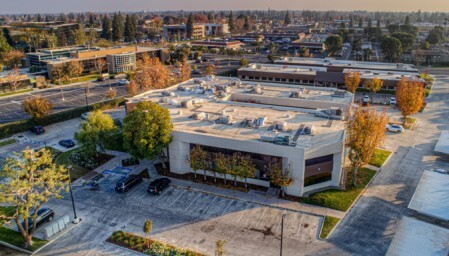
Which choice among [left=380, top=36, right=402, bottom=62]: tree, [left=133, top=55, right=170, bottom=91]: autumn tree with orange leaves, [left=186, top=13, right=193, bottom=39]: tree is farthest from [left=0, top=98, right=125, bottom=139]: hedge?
[left=186, top=13, right=193, bottom=39]: tree

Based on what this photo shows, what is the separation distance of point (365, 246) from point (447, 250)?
5.71 metres

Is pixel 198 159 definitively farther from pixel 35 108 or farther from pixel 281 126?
pixel 35 108

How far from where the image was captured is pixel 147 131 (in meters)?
36.8

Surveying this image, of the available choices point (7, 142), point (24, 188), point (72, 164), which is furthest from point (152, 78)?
point (24, 188)

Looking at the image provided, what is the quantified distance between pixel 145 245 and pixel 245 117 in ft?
69.3

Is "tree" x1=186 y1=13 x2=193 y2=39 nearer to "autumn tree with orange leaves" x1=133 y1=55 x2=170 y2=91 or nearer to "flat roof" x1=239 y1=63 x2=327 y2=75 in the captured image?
"flat roof" x1=239 y1=63 x2=327 y2=75

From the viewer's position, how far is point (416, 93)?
53.3 meters

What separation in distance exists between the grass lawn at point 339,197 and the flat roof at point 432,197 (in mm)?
5334

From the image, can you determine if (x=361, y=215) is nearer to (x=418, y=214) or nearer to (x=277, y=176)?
(x=418, y=214)

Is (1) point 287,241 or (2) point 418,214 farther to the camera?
(2) point 418,214

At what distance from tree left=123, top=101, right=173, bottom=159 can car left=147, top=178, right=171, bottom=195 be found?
2.85m

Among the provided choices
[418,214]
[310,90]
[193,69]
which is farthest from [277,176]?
[193,69]

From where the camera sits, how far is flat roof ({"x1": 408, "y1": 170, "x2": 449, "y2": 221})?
29938 mm

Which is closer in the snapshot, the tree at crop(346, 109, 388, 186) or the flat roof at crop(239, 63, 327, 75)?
the tree at crop(346, 109, 388, 186)
